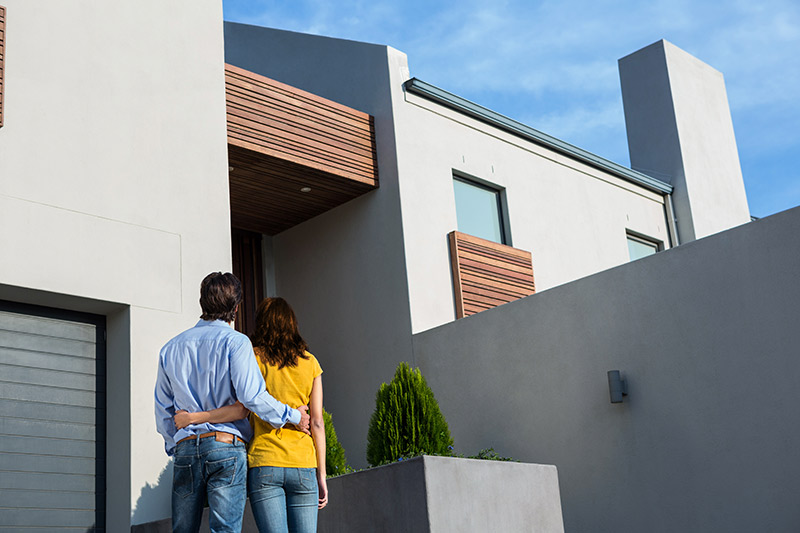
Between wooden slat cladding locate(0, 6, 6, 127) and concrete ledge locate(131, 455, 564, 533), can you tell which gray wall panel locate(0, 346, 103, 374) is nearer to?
concrete ledge locate(131, 455, 564, 533)

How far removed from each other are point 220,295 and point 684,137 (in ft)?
40.3

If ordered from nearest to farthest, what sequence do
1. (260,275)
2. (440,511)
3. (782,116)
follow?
(440,511) → (260,275) → (782,116)

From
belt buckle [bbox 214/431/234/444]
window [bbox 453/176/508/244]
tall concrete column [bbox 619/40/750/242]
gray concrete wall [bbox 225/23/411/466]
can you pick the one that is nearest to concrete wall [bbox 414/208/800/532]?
gray concrete wall [bbox 225/23/411/466]

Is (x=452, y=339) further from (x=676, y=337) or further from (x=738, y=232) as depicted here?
(x=738, y=232)

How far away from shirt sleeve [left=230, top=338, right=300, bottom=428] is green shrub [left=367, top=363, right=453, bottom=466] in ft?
14.3

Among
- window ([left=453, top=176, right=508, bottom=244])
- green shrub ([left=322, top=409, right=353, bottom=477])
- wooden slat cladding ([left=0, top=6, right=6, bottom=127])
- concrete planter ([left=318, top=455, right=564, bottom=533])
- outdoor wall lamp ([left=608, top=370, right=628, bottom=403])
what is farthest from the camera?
window ([left=453, top=176, right=508, bottom=244])

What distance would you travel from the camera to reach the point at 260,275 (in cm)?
1188

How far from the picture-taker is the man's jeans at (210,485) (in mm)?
3504

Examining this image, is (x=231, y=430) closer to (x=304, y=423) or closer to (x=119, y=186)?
(x=304, y=423)

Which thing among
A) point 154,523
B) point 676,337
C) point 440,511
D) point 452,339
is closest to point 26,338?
point 154,523

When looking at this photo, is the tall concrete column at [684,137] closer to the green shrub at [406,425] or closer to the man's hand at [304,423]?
the green shrub at [406,425]

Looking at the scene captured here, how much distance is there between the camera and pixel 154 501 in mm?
6648

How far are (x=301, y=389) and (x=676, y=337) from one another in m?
4.98

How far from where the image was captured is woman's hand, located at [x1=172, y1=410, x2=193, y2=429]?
3.64 meters
